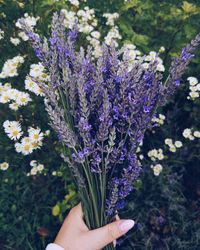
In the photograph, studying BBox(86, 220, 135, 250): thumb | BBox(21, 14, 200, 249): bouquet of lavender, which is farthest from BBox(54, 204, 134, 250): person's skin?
BBox(21, 14, 200, 249): bouquet of lavender

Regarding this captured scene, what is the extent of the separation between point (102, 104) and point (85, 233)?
0.65 meters

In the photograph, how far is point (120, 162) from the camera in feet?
4.80

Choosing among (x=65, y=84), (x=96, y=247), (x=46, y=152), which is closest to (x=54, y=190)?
(x=46, y=152)

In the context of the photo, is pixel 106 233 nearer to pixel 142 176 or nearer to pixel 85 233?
pixel 85 233

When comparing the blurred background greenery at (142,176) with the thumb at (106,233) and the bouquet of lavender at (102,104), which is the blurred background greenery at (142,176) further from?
the bouquet of lavender at (102,104)

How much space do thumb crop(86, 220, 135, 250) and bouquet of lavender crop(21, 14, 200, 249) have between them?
0.46 feet

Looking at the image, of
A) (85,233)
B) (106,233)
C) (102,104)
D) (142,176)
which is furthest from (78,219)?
(142,176)

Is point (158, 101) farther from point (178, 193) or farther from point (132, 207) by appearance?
point (178, 193)

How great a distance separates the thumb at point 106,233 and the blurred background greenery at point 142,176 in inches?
32.4

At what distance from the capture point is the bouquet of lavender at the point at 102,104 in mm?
1335

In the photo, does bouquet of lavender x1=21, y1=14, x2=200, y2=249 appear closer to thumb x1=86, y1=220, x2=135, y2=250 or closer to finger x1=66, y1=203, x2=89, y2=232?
thumb x1=86, y1=220, x2=135, y2=250

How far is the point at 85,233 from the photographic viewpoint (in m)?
1.71

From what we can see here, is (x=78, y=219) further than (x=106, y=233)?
Yes

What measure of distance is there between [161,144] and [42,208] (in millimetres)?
993
